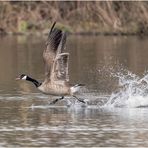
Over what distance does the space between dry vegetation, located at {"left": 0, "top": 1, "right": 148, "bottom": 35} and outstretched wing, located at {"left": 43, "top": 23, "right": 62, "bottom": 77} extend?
27965mm

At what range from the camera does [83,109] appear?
1580 cm

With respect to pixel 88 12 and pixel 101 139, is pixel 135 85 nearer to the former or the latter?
pixel 101 139

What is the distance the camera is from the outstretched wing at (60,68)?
1609cm

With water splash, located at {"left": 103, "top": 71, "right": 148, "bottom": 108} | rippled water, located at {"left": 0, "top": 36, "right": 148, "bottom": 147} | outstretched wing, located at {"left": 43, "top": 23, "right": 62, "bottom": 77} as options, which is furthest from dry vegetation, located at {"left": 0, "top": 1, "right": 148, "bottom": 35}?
outstretched wing, located at {"left": 43, "top": 23, "right": 62, "bottom": 77}

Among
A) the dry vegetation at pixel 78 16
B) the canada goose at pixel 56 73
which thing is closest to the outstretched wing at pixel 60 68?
the canada goose at pixel 56 73

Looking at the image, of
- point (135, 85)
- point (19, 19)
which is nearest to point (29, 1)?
point (19, 19)

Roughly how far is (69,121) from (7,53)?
1809 centimetres

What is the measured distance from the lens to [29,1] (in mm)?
46250

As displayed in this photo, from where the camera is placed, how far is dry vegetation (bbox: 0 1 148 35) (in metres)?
44.7

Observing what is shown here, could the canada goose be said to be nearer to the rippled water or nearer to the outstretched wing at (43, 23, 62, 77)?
the outstretched wing at (43, 23, 62, 77)

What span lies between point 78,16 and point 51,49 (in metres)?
29.7

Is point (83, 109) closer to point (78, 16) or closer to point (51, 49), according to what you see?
point (51, 49)

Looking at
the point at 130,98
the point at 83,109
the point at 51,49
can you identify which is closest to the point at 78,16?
the point at 51,49

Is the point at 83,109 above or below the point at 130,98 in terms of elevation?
below
